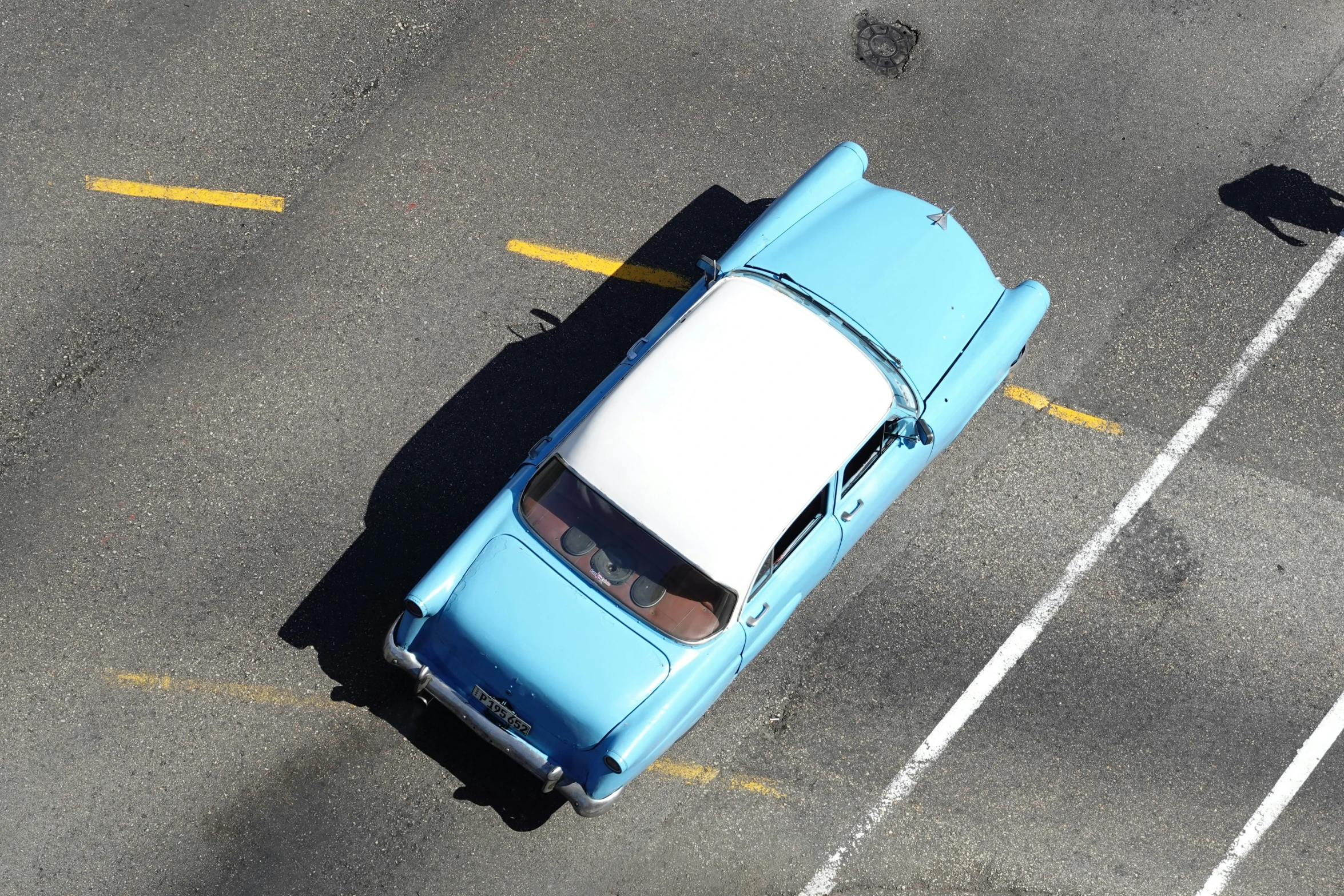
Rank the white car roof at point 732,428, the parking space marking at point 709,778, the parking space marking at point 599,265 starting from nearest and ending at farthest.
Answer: the white car roof at point 732,428 < the parking space marking at point 709,778 < the parking space marking at point 599,265

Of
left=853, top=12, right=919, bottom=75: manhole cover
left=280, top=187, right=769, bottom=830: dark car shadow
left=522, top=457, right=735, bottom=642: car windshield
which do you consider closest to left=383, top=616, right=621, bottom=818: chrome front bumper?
left=280, top=187, right=769, bottom=830: dark car shadow

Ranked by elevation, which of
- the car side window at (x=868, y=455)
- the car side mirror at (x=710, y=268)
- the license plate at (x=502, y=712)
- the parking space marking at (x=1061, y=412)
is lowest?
the license plate at (x=502, y=712)

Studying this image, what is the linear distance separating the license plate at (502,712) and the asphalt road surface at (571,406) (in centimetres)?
77

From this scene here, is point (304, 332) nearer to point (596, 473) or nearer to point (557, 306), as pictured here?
point (557, 306)

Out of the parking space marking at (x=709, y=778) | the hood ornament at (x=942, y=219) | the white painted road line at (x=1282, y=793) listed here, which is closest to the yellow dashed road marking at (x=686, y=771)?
the parking space marking at (x=709, y=778)

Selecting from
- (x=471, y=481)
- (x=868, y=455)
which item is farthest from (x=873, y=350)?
(x=471, y=481)

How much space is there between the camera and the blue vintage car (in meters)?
5.00

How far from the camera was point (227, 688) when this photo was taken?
5836mm

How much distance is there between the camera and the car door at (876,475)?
550 cm

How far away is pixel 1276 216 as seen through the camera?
23.2 ft

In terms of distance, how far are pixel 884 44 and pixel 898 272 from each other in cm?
243

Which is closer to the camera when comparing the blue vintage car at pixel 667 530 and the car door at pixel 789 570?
the blue vintage car at pixel 667 530

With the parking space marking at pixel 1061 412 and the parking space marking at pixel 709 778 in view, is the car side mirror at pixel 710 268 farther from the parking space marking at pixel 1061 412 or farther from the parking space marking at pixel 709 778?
the parking space marking at pixel 709 778

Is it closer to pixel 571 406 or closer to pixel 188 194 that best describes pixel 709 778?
pixel 571 406
